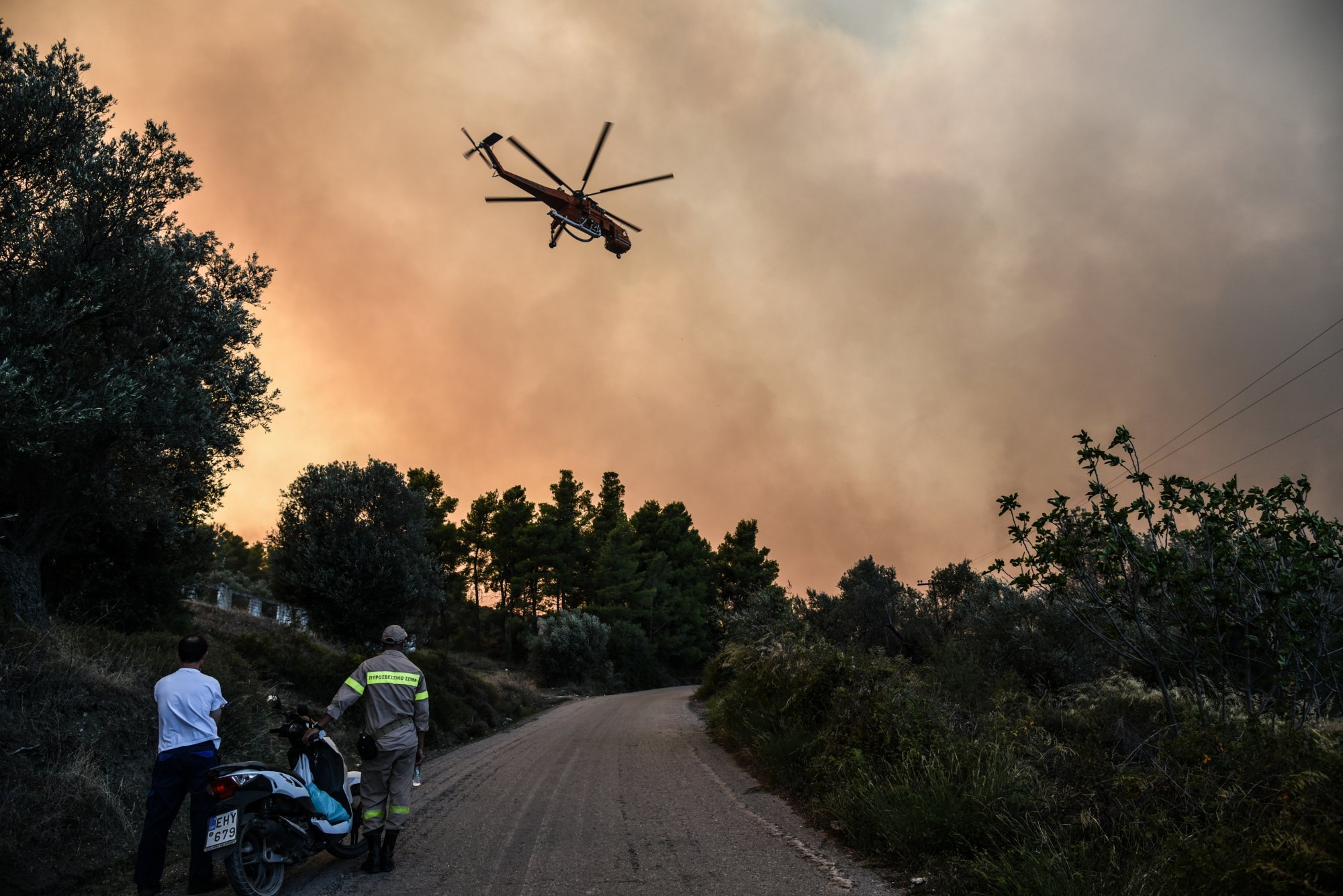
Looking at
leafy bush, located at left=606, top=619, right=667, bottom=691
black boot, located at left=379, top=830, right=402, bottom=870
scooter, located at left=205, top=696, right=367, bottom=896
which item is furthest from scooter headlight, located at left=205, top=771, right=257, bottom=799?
leafy bush, located at left=606, top=619, right=667, bottom=691

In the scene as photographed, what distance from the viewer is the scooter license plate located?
5148 millimetres

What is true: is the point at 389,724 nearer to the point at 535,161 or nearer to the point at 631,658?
the point at 535,161

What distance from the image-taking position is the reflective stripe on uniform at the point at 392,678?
6.38m

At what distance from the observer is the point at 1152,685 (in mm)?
14727

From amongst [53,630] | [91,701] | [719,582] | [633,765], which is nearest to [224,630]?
[53,630]

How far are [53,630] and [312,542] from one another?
35.3 feet

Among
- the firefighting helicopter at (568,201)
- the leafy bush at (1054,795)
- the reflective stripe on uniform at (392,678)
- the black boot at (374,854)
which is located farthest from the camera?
the firefighting helicopter at (568,201)

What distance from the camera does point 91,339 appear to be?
10805 millimetres

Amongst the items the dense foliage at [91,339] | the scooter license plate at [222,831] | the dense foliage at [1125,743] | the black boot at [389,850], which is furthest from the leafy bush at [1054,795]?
the dense foliage at [91,339]

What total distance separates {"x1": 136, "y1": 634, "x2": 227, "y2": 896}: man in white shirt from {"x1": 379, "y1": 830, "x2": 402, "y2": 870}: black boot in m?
1.23

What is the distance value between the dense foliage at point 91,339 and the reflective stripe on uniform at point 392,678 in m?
6.08

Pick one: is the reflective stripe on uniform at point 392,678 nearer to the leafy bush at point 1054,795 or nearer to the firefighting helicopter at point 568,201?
the leafy bush at point 1054,795

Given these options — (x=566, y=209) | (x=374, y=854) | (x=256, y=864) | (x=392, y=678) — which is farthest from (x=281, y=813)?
(x=566, y=209)

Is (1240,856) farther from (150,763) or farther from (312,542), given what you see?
(312,542)
